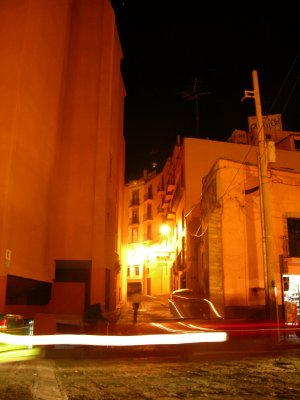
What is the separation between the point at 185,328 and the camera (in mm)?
16203

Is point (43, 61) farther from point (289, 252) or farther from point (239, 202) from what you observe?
point (289, 252)

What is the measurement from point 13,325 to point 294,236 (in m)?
14.3

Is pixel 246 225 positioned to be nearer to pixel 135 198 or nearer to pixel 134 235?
pixel 134 235

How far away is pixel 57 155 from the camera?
23781 mm

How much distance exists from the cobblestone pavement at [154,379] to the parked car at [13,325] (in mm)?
1348

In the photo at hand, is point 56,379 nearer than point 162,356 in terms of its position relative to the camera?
Yes

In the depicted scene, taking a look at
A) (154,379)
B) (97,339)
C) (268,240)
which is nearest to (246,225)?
(268,240)

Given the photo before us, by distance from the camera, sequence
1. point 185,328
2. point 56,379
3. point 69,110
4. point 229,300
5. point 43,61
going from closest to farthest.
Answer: point 56,379 → point 185,328 → point 229,300 → point 43,61 → point 69,110

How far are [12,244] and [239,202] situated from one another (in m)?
10.8

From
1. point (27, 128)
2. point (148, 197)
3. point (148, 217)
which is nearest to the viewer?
point (27, 128)

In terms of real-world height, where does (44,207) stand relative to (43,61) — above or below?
below

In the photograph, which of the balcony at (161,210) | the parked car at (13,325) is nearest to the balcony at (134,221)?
the balcony at (161,210)

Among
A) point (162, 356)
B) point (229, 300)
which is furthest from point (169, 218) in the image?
point (162, 356)

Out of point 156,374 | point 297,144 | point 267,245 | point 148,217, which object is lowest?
point 156,374
